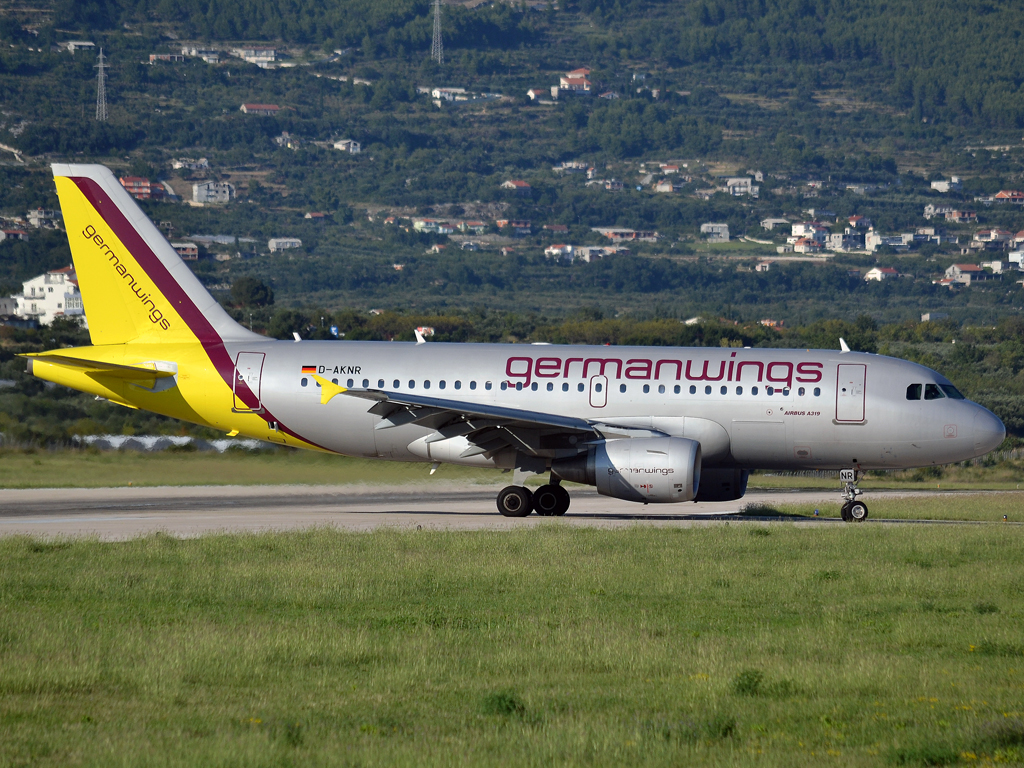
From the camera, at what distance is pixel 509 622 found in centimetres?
1536

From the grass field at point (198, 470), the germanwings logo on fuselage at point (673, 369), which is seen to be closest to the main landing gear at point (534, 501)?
the germanwings logo on fuselage at point (673, 369)

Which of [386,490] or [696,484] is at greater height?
[696,484]

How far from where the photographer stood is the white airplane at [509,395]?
27.9m

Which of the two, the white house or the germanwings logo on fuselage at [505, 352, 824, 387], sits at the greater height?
the germanwings logo on fuselage at [505, 352, 824, 387]

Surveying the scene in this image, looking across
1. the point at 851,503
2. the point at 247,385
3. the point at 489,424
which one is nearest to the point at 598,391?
the point at 489,424

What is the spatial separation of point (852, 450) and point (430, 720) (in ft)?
63.5

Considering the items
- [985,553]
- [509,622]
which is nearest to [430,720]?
[509,622]

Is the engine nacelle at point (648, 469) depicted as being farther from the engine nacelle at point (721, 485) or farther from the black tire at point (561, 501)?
the black tire at point (561, 501)

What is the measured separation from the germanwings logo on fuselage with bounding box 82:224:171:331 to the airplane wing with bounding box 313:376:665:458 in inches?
176

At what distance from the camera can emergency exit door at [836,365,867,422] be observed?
28.2 metres

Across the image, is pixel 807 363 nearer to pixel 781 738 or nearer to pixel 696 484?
pixel 696 484

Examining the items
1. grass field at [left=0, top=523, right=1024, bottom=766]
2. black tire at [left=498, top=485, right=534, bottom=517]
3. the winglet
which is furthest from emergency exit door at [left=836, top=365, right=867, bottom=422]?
the winglet

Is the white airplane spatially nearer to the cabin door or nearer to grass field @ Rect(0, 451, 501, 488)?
the cabin door

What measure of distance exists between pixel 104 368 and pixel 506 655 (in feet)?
61.3
